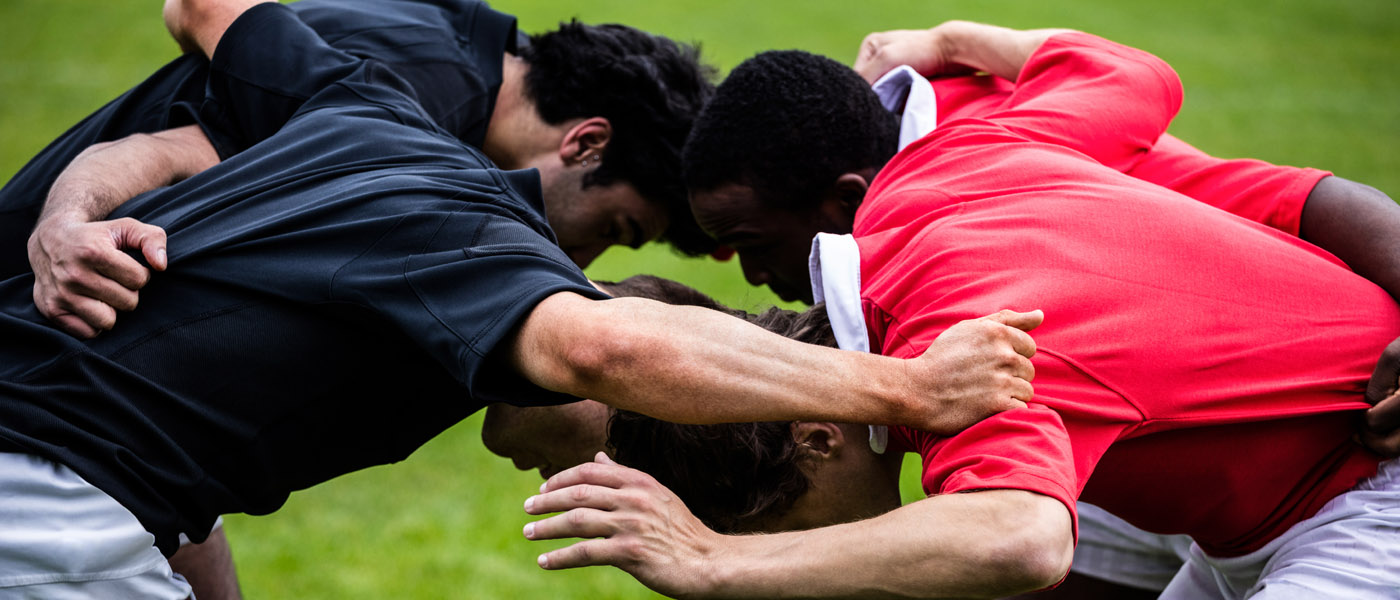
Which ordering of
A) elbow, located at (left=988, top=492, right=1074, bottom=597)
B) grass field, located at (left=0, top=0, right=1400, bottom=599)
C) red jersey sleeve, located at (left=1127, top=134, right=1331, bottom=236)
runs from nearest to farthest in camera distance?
1. elbow, located at (left=988, top=492, right=1074, bottom=597)
2. red jersey sleeve, located at (left=1127, top=134, right=1331, bottom=236)
3. grass field, located at (left=0, top=0, right=1400, bottom=599)

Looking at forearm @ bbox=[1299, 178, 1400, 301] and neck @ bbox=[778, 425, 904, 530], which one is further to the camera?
forearm @ bbox=[1299, 178, 1400, 301]

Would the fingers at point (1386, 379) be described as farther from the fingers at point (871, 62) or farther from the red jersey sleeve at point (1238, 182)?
the fingers at point (871, 62)

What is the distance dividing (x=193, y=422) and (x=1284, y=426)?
225cm

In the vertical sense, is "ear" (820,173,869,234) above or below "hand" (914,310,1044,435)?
below

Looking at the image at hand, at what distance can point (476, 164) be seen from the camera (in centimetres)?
276

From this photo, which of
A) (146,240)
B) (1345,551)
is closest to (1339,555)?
Result: (1345,551)

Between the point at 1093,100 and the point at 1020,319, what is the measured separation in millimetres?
1258

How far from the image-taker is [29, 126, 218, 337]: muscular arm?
246 cm

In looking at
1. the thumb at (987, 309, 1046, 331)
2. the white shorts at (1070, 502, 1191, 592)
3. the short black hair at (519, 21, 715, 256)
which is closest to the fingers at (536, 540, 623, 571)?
the thumb at (987, 309, 1046, 331)

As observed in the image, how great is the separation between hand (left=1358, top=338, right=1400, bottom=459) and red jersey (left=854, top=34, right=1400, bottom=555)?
34mm

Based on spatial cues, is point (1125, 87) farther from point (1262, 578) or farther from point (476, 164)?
point (476, 164)

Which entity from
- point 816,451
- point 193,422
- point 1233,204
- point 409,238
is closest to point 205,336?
point 193,422

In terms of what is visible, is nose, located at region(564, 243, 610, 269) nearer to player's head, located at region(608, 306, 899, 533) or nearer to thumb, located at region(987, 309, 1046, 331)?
player's head, located at region(608, 306, 899, 533)

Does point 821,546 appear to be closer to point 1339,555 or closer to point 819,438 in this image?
point 819,438
